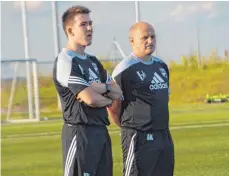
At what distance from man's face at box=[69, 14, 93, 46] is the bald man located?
2.25ft

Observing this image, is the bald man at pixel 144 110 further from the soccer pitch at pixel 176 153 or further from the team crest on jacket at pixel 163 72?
the soccer pitch at pixel 176 153

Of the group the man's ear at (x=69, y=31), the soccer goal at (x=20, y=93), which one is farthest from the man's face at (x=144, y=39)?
the soccer goal at (x=20, y=93)

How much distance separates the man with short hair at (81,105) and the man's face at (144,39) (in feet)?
2.11

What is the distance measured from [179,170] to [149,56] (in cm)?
430

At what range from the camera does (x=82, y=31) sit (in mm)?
4441

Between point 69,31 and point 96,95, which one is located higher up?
point 69,31

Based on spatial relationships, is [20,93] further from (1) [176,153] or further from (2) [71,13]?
(2) [71,13]

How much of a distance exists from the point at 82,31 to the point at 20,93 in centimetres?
2311

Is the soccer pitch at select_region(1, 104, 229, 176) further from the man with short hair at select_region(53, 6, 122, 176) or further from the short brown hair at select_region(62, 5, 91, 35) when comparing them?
the short brown hair at select_region(62, 5, 91, 35)

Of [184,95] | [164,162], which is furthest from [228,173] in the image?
[184,95]

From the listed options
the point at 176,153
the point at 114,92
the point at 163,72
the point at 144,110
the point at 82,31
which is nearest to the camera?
the point at 82,31

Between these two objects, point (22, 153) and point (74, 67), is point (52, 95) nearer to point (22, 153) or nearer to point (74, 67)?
point (22, 153)

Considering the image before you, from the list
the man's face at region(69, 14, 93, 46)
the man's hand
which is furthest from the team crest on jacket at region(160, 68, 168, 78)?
the man's face at region(69, 14, 93, 46)

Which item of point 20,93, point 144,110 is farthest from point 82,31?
point 20,93
